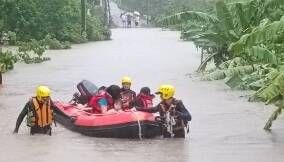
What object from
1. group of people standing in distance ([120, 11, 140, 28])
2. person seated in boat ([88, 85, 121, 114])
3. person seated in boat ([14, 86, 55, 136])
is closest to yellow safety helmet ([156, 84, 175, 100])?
person seated in boat ([88, 85, 121, 114])

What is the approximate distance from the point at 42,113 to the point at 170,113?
223cm

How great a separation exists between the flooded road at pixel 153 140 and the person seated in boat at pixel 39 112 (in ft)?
0.62

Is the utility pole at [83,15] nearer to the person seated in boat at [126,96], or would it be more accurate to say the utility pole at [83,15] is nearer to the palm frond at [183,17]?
the palm frond at [183,17]

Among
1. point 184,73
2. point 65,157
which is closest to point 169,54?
point 184,73

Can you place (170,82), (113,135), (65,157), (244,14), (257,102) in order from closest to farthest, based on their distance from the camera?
(65,157)
(113,135)
(257,102)
(244,14)
(170,82)

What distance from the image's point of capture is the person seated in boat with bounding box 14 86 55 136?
39.7 feet

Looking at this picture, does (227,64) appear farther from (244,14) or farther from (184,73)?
(184,73)

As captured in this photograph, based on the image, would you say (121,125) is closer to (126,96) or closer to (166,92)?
(166,92)

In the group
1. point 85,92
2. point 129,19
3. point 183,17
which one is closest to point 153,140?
point 85,92

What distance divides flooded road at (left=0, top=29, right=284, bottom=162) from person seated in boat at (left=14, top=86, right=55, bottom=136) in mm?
189

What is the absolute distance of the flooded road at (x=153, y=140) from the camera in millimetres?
10656

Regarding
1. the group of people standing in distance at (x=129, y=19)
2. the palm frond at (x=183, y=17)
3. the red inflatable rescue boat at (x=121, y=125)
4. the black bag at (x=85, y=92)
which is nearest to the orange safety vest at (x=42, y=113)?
the red inflatable rescue boat at (x=121, y=125)

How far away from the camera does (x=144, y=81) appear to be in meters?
22.1

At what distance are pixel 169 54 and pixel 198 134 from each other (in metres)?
21.2
